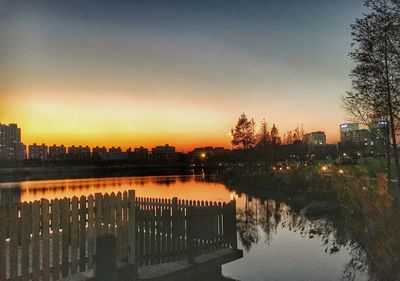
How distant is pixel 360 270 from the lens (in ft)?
41.7

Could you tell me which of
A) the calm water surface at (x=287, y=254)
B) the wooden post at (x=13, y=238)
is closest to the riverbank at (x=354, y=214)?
the calm water surface at (x=287, y=254)

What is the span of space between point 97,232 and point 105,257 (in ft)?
2.92

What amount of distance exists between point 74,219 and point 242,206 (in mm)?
23754

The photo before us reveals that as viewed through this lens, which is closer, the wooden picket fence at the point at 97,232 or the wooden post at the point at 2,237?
the wooden post at the point at 2,237

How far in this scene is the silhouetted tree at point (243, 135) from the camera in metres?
76.9

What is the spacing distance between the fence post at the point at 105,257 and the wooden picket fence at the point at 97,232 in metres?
Answer: 0.61

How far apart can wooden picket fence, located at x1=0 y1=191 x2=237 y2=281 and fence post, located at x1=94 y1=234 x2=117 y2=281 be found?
61 cm

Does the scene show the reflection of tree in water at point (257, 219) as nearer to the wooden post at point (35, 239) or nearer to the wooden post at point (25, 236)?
the wooden post at point (35, 239)

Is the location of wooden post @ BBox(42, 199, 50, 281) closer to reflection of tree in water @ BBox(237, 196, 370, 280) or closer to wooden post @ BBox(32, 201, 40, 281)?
wooden post @ BBox(32, 201, 40, 281)

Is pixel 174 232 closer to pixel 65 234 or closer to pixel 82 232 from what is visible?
pixel 82 232

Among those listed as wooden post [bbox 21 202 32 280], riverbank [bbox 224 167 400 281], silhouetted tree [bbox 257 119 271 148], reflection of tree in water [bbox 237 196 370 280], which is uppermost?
silhouetted tree [bbox 257 119 271 148]

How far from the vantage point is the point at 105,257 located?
793cm

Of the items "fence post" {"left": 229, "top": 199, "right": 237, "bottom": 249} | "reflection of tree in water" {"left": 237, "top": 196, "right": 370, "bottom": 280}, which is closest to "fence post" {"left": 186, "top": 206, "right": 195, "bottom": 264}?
"fence post" {"left": 229, "top": 199, "right": 237, "bottom": 249}

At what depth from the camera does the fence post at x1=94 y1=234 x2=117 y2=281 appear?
7891mm
